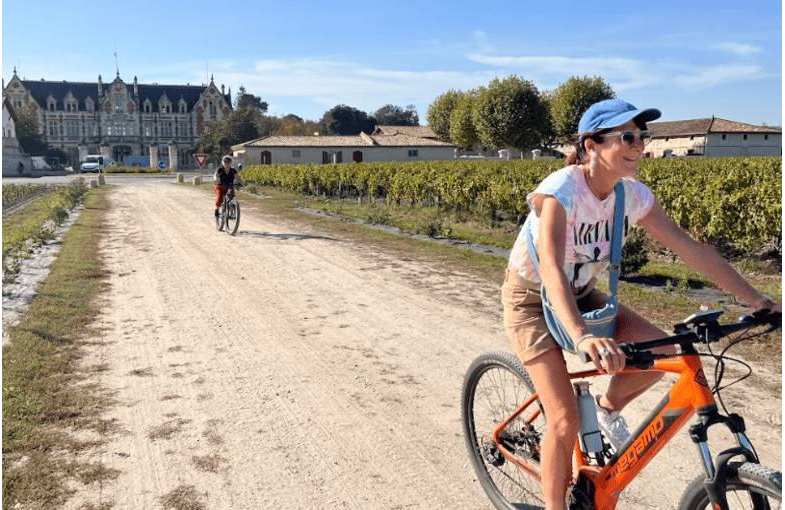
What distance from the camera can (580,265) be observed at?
2.87 metres

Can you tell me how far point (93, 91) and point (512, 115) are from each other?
8032 cm

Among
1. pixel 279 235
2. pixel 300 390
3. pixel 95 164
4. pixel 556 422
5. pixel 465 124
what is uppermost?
pixel 465 124

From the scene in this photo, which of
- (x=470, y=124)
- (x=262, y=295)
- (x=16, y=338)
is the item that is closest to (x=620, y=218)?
(x=16, y=338)

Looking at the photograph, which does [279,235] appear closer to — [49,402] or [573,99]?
[49,402]

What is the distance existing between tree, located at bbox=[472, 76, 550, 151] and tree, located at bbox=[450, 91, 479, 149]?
480 centimetres

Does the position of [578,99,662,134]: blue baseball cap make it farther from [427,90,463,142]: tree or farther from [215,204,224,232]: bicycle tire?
[427,90,463,142]: tree

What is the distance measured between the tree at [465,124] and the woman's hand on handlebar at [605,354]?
78303 mm

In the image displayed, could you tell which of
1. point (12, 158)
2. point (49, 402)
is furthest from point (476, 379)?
point (12, 158)

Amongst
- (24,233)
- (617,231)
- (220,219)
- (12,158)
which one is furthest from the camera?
(12,158)

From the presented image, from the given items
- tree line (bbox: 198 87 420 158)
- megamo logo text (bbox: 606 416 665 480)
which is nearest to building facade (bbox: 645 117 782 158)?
tree line (bbox: 198 87 420 158)

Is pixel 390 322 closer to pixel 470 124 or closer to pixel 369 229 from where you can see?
pixel 369 229

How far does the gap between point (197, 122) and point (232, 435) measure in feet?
406

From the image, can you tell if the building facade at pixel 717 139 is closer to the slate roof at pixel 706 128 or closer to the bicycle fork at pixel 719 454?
the slate roof at pixel 706 128

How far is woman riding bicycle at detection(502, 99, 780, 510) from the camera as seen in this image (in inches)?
102
